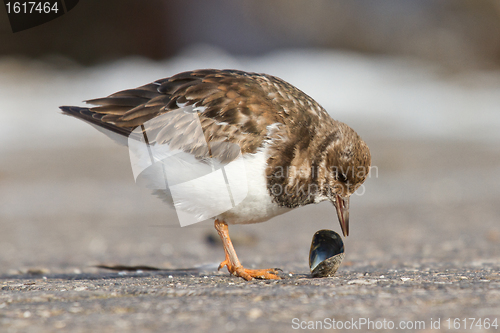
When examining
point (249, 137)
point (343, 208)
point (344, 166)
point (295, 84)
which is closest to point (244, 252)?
point (343, 208)

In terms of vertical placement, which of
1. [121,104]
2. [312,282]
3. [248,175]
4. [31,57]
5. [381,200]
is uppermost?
[31,57]

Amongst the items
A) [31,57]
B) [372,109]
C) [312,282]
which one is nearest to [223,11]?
[31,57]

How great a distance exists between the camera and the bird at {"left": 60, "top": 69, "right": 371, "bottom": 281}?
3.37 m

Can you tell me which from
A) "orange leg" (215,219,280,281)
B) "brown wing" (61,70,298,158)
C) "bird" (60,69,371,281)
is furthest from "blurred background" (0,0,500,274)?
"brown wing" (61,70,298,158)

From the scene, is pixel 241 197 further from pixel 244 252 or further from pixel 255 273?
pixel 244 252

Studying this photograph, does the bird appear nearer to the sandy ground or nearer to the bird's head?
the bird's head

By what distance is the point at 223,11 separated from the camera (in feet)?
63.2

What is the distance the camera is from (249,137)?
3418 mm

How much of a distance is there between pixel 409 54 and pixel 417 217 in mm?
14038

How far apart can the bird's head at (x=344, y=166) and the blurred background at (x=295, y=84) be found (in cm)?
65

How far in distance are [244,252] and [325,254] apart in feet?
7.00

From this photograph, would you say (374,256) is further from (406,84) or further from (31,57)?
(31,57)

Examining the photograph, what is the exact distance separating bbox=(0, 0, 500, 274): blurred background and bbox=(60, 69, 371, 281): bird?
712mm

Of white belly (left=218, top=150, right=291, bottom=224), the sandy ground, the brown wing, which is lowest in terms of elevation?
the sandy ground
